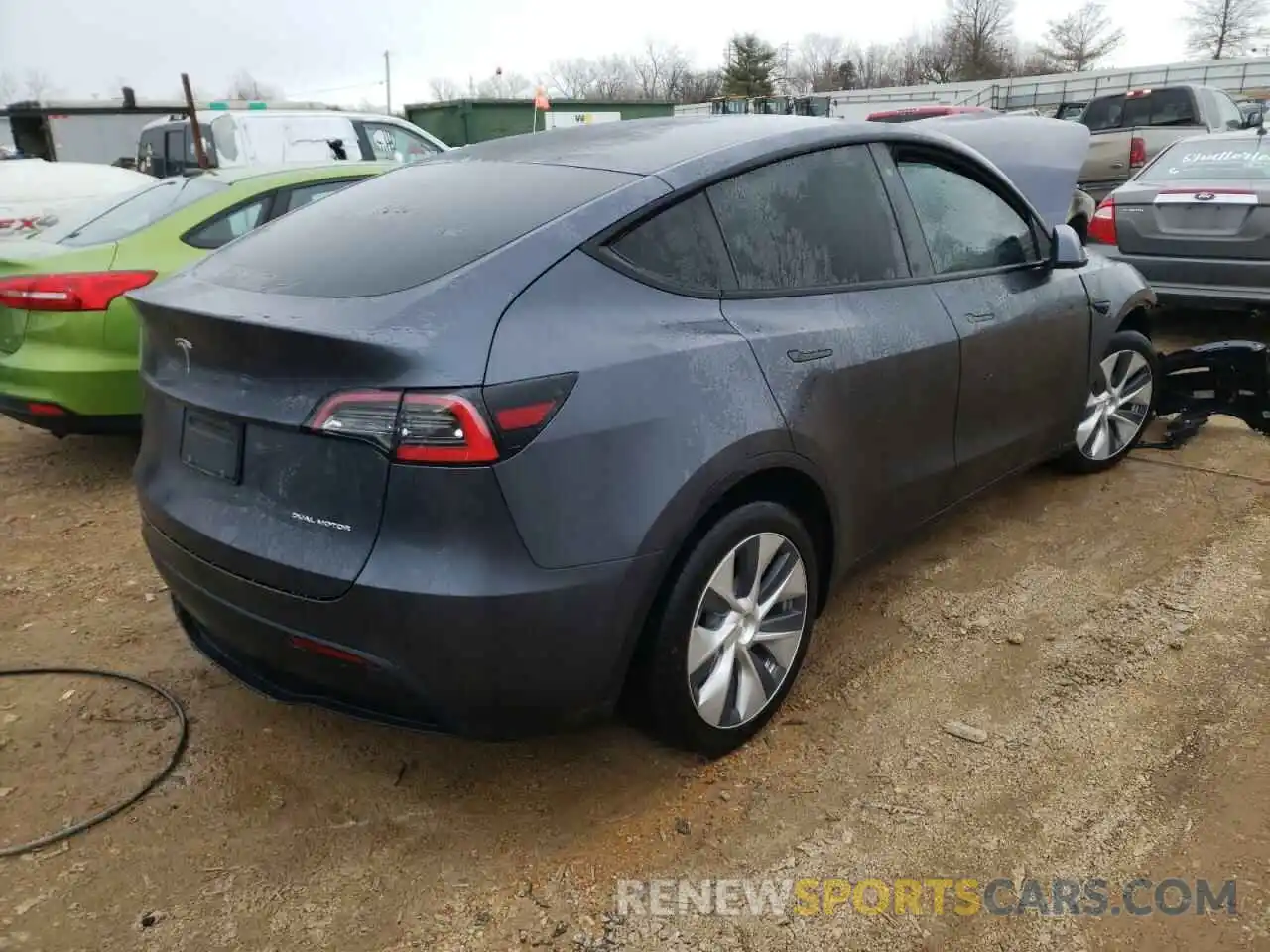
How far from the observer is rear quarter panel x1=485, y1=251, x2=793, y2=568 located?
81.4 inches

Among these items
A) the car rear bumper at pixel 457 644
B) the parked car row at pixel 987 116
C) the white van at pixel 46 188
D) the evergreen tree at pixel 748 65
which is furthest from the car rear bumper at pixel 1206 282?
the evergreen tree at pixel 748 65

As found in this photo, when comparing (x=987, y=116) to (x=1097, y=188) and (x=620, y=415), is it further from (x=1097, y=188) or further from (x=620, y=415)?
(x=620, y=415)

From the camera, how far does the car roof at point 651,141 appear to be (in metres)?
2.67

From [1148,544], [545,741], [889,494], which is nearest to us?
[545,741]

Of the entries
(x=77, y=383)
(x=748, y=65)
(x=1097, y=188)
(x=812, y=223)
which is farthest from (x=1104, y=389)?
(x=748, y=65)

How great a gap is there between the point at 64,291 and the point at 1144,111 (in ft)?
41.5

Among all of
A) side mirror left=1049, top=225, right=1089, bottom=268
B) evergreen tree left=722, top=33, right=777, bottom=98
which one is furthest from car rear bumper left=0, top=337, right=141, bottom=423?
evergreen tree left=722, top=33, right=777, bottom=98

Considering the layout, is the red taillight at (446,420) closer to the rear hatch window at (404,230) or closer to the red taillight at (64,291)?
the rear hatch window at (404,230)

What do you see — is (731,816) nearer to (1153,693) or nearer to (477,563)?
(477,563)

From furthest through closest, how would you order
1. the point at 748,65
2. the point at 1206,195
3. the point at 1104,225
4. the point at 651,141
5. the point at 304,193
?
the point at 748,65
the point at 1104,225
the point at 1206,195
the point at 304,193
the point at 651,141

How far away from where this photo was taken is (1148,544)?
396cm

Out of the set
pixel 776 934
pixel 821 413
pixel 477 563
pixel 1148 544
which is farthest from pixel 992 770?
pixel 1148 544

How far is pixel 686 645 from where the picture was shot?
238 cm

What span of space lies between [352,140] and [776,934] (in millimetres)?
10733
